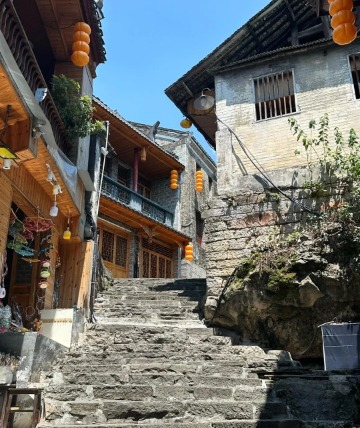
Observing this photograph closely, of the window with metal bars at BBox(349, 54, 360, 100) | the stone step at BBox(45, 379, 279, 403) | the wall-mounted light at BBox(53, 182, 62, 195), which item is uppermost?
the window with metal bars at BBox(349, 54, 360, 100)

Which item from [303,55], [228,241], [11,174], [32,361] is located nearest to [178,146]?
[303,55]

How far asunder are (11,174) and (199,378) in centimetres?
433

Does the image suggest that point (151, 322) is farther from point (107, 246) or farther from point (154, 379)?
point (107, 246)

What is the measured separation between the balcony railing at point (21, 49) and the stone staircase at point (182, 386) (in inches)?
174

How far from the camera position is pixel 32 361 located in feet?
19.9

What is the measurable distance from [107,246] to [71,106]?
9.12m

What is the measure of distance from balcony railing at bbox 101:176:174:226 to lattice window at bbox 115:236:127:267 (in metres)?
1.49

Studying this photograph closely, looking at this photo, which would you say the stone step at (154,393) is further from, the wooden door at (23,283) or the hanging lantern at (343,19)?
the hanging lantern at (343,19)

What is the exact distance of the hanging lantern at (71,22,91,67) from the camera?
8.51 m

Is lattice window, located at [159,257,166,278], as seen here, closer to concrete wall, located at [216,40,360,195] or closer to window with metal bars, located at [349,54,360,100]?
concrete wall, located at [216,40,360,195]

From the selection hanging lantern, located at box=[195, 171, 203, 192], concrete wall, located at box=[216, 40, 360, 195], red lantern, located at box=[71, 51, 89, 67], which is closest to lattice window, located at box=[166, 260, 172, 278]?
hanging lantern, located at box=[195, 171, 203, 192]

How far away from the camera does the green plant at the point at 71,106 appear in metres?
9.14

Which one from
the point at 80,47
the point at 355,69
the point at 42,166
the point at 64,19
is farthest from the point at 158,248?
the point at 42,166

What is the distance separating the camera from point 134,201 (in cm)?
1850
